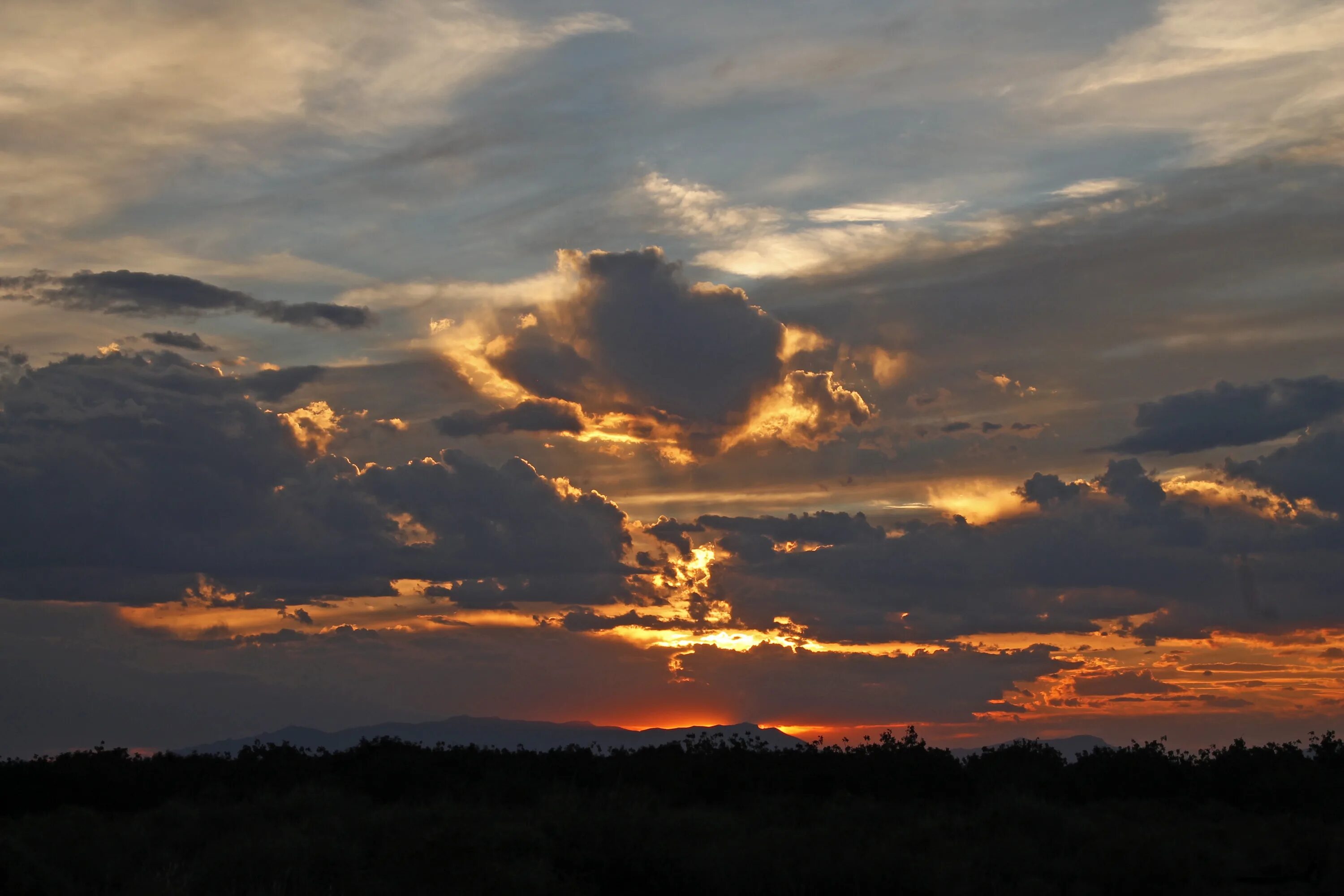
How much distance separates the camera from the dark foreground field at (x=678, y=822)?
2334cm

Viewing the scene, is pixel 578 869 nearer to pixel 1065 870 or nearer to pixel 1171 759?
pixel 1065 870

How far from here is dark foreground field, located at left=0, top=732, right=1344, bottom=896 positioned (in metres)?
23.3

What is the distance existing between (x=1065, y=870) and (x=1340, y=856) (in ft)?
21.0

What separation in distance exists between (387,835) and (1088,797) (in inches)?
923

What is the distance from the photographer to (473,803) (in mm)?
32969

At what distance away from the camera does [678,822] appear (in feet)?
93.2

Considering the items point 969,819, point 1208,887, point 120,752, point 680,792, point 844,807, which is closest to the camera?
point 1208,887

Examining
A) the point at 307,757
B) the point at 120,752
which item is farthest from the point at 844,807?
the point at 120,752

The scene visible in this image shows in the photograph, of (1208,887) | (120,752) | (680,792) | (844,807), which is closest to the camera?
(1208,887)

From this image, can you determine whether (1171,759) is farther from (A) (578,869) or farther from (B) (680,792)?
(A) (578,869)

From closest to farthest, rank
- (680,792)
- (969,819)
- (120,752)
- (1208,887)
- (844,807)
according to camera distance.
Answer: (1208,887) < (969,819) < (844,807) < (680,792) < (120,752)

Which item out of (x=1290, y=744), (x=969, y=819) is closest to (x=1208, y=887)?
(x=969, y=819)

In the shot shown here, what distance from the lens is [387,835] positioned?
25625 millimetres

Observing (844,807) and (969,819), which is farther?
(844,807)
